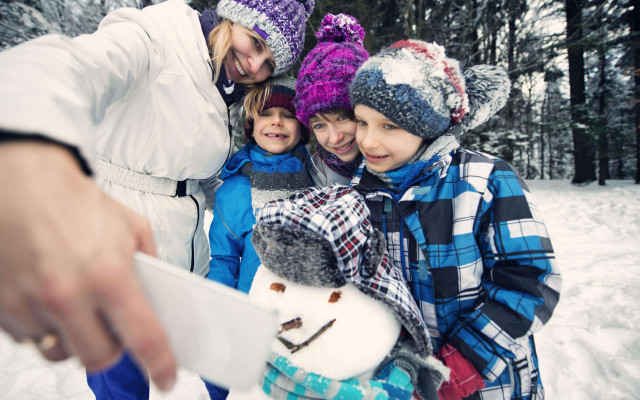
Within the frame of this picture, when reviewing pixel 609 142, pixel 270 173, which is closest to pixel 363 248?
pixel 270 173

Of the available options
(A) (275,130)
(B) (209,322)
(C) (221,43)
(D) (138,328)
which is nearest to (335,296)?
(B) (209,322)

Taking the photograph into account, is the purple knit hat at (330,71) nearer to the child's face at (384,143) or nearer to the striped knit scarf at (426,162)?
the child's face at (384,143)

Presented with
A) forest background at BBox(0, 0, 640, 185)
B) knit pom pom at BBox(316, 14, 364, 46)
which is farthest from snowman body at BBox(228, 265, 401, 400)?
forest background at BBox(0, 0, 640, 185)

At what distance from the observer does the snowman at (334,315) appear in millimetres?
778

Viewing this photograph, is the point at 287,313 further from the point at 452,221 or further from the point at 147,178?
the point at 147,178

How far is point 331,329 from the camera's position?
0.81 meters

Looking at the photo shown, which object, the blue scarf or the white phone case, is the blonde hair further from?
the white phone case

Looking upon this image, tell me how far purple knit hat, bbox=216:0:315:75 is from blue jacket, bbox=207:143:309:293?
52 centimetres

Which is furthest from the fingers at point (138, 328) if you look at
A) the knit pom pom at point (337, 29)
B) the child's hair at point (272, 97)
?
the knit pom pom at point (337, 29)

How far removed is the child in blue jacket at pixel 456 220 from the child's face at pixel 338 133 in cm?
24

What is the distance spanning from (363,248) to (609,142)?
514 inches

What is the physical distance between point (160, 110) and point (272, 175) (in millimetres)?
558

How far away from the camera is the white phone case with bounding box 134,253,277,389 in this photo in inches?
17.0

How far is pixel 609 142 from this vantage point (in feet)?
32.6
